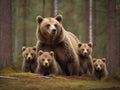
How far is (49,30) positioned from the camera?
840 centimetres

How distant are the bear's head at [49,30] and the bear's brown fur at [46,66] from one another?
475mm

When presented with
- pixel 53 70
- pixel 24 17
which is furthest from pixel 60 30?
pixel 24 17

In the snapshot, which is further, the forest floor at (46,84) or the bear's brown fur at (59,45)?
the bear's brown fur at (59,45)

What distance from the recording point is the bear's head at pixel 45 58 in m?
8.15

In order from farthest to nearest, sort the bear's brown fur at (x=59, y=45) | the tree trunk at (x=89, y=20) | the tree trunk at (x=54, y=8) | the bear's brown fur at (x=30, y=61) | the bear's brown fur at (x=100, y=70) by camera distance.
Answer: the tree trunk at (x=89, y=20) < the tree trunk at (x=54, y=8) < the bear's brown fur at (x=100, y=70) < the bear's brown fur at (x=30, y=61) < the bear's brown fur at (x=59, y=45)

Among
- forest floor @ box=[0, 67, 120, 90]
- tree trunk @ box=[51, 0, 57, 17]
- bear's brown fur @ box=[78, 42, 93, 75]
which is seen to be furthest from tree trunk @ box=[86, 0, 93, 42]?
forest floor @ box=[0, 67, 120, 90]

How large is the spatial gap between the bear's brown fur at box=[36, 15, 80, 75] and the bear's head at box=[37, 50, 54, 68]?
0.48m

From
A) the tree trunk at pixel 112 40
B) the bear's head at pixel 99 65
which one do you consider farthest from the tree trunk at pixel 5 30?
the tree trunk at pixel 112 40

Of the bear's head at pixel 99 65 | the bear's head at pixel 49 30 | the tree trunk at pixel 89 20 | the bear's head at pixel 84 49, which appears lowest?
the bear's head at pixel 99 65

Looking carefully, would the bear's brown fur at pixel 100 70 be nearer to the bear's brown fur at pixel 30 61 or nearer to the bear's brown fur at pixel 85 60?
the bear's brown fur at pixel 85 60

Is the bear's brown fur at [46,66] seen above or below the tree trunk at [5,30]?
below

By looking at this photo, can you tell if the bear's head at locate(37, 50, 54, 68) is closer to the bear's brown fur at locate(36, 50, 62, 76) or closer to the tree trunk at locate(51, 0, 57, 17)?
the bear's brown fur at locate(36, 50, 62, 76)

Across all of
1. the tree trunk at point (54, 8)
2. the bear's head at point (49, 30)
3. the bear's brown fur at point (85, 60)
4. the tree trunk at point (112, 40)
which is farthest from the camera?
the tree trunk at point (54, 8)

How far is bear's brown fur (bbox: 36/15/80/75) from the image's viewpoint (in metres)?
8.64
